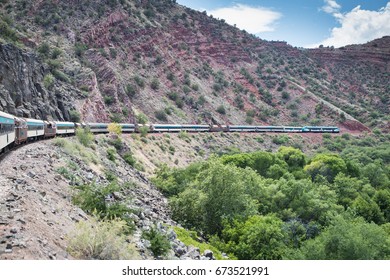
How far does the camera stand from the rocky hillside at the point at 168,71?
57594mm

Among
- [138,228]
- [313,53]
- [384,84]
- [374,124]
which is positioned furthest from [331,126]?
[138,228]

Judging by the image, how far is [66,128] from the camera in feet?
149

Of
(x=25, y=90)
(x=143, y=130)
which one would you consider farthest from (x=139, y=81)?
(x=25, y=90)

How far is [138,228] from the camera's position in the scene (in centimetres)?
1773

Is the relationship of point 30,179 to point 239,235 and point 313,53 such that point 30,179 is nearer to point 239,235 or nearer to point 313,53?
point 239,235

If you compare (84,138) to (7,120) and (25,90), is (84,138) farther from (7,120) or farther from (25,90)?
(7,120)

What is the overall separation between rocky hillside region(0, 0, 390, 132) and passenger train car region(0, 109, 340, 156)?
12.6 ft

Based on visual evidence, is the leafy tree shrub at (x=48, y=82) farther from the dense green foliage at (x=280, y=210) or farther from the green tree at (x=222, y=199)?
the green tree at (x=222, y=199)

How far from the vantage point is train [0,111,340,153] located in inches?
960

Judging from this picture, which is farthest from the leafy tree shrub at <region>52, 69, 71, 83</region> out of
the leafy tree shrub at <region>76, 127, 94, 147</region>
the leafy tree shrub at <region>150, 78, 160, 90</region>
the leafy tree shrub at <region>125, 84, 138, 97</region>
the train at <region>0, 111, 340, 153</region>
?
the leafy tree shrub at <region>150, 78, 160, 90</region>

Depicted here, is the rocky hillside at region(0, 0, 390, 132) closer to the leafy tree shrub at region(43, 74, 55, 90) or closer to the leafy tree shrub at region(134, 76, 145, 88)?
the leafy tree shrub at region(134, 76, 145, 88)

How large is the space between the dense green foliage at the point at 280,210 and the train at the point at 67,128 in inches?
465

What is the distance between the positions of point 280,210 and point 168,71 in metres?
Answer: 59.7

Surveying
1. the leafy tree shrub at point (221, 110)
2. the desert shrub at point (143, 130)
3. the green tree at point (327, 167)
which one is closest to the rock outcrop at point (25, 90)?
the desert shrub at point (143, 130)
